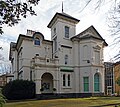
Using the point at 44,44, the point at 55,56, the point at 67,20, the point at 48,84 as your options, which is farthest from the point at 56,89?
the point at 67,20

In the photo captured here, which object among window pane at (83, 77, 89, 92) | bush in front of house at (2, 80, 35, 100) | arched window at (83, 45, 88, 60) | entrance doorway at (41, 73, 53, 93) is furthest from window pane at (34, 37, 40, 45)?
window pane at (83, 77, 89, 92)

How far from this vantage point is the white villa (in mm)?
39812

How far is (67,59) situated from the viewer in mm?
41844

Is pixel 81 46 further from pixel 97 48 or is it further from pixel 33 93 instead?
pixel 33 93

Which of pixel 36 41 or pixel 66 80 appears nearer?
pixel 66 80

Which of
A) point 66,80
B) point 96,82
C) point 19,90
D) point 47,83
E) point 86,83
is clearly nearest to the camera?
point 19,90

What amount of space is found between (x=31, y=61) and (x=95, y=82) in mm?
11784

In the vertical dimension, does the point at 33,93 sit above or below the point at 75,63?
below

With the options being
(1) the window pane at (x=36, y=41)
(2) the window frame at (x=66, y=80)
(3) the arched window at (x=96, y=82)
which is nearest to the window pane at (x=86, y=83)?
(3) the arched window at (x=96, y=82)

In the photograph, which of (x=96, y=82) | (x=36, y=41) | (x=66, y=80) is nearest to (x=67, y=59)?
(x=66, y=80)

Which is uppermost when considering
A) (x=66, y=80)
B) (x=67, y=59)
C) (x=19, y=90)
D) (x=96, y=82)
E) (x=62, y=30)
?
(x=62, y=30)

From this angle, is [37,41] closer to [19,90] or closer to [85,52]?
[85,52]

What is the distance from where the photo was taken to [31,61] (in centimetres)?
3978

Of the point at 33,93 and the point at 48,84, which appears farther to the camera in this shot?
the point at 48,84
